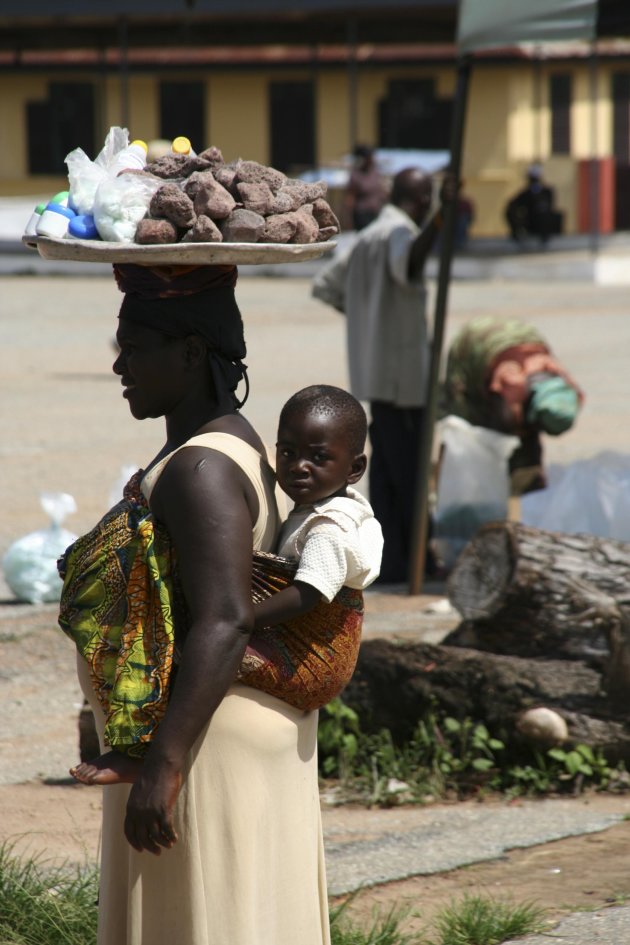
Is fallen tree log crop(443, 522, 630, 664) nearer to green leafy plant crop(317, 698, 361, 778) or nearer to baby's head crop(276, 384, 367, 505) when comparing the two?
green leafy plant crop(317, 698, 361, 778)

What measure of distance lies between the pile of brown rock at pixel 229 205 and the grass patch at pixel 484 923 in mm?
1715

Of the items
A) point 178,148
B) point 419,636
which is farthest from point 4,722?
point 178,148

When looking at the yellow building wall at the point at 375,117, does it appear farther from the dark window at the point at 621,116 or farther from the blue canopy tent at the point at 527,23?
the blue canopy tent at the point at 527,23

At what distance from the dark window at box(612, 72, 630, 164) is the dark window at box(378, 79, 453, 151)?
13.0ft

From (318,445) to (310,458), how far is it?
25 mm

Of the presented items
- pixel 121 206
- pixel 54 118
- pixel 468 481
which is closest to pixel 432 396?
pixel 468 481

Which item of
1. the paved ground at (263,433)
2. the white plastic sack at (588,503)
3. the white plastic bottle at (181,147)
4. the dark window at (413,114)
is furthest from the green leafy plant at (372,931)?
the dark window at (413,114)

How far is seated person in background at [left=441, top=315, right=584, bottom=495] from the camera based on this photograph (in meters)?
7.04

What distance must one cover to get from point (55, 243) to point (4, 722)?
10.5ft

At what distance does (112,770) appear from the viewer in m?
→ 2.31

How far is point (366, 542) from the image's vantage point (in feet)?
8.00

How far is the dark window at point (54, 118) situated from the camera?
34.4 m

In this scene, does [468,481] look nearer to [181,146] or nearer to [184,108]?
[181,146]

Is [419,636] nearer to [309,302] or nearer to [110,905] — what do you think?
[110,905]
